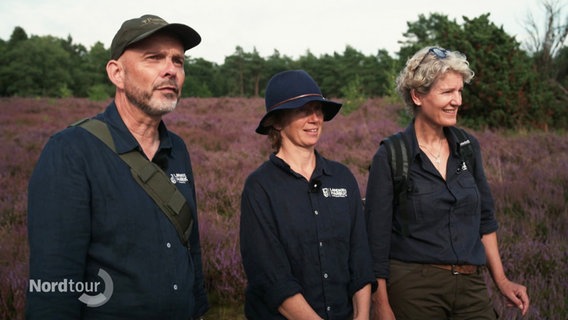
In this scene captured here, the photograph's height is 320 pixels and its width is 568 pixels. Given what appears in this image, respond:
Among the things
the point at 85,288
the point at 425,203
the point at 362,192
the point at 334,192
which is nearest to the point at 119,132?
the point at 85,288

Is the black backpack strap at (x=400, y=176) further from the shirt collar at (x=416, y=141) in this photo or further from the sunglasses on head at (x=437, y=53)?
the sunglasses on head at (x=437, y=53)

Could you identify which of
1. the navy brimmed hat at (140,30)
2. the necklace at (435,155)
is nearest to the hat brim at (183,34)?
the navy brimmed hat at (140,30)

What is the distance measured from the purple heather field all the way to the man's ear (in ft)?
6.90

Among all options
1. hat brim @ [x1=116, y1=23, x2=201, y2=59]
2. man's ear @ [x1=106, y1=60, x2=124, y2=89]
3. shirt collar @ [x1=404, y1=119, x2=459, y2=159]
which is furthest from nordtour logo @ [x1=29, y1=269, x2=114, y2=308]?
shirt collar @ [x1=404, y1=119, x2=459, y2=159]

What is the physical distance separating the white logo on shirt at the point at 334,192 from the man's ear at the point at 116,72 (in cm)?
110

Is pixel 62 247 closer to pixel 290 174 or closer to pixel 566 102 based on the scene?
pixel 290 174

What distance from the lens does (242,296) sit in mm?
3668

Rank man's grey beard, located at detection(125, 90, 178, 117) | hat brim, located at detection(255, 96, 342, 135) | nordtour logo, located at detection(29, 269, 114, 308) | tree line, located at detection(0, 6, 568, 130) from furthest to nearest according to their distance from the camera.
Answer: tree line, located at detection(0, 6, 568, 130) → hat brim, located at detection(255, 96, 342, 135) → man's grey beard, located at detection(125, 90, 178, 117) → nordtour logo, located at detection(29, 269, 114, 308)

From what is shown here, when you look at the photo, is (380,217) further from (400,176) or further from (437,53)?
(437,53)

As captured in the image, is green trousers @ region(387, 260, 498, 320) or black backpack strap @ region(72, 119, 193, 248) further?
green trousers @ region(387, 260, 498, 320)

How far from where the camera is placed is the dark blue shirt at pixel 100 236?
1.46 meters

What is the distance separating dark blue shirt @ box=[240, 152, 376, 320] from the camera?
196cm

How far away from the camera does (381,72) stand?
2459 inches

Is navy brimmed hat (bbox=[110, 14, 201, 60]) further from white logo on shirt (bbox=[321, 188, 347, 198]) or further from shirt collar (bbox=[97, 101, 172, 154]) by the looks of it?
white logo on shirt (bbox=[321, 188, 347, 198])
